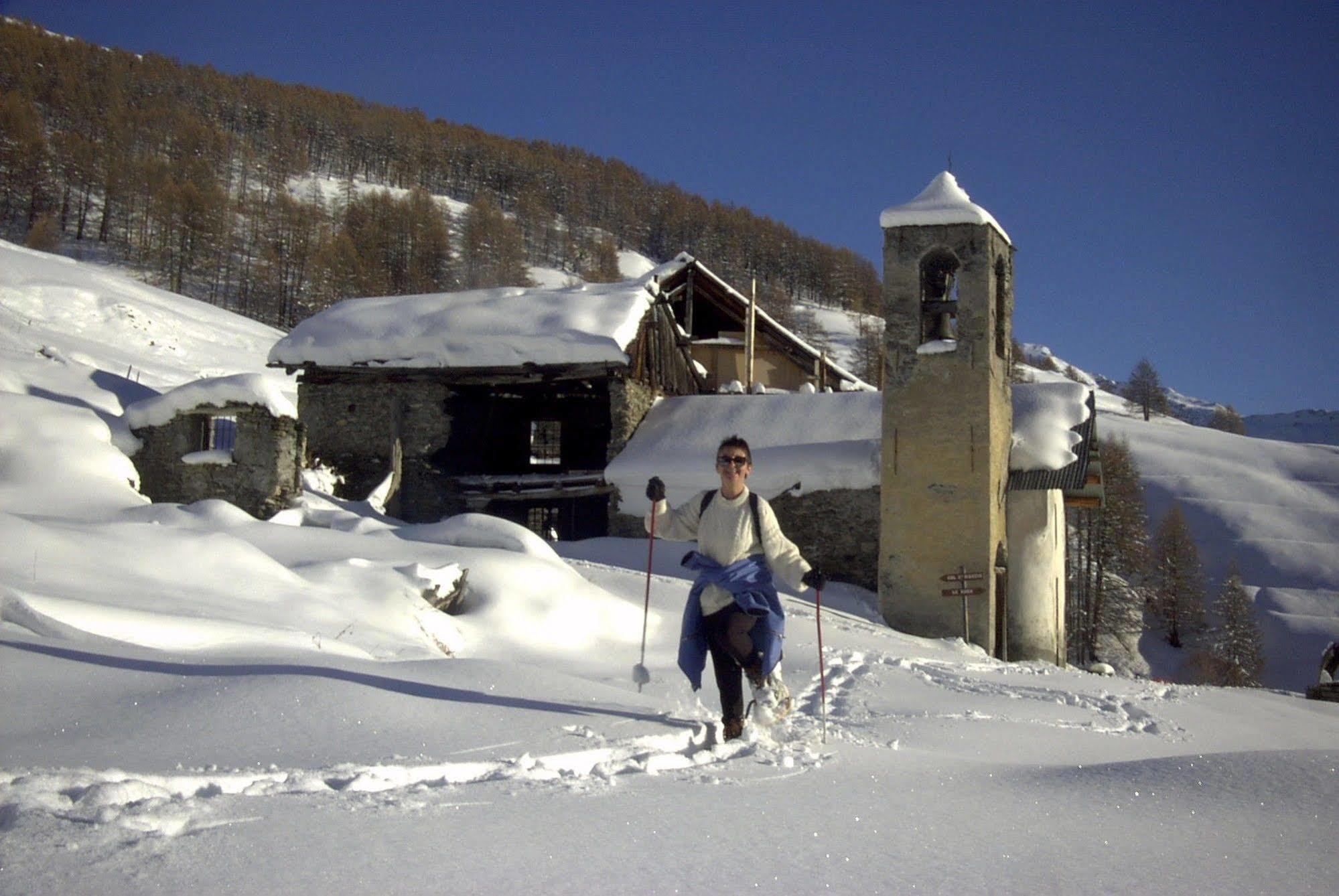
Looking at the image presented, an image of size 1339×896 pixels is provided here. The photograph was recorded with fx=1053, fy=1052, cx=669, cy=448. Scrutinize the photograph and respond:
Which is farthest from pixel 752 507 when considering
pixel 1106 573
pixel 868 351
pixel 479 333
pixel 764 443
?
pixel 868 351

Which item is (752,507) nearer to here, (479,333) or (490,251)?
(479,333)

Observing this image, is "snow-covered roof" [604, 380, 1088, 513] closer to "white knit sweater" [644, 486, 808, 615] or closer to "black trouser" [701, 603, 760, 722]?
"white knit sweater" [644, 486, 808, 615]

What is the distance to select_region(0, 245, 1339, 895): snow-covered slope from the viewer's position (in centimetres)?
280

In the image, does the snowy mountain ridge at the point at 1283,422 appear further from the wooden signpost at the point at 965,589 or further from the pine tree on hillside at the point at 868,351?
the wooden signpost at the point at 965,589

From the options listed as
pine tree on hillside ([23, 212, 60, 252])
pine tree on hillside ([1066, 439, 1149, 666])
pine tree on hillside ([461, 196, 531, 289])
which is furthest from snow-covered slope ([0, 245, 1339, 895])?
pine tree on hillside ([461, 196, 531, 289])

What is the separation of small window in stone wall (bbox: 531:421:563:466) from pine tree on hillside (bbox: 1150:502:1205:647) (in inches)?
988

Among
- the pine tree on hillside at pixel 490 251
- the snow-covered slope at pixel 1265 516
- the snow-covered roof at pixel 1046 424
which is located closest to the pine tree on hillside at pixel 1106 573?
the snow-covered slope at pixel 1265 516

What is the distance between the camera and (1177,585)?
41438mm

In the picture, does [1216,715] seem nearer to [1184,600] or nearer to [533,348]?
[533,348]

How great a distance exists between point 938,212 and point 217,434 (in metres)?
14.2

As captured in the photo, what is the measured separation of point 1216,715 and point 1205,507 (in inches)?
1948

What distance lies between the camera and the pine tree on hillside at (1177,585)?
41.0 m

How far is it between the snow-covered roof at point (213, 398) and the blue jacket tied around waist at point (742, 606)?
11.2 m

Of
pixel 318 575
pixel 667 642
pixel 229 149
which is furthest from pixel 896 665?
pixel 229 149
